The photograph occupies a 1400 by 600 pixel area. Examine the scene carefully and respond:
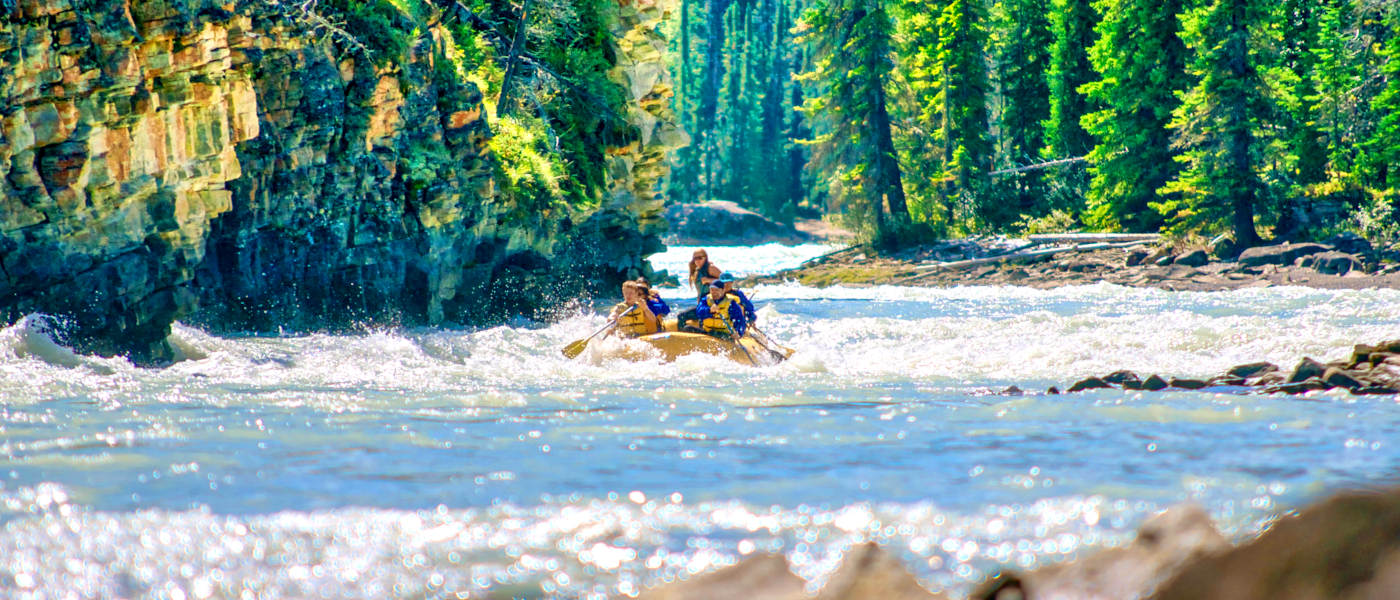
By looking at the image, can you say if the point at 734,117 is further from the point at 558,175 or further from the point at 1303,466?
the point at 1303,466

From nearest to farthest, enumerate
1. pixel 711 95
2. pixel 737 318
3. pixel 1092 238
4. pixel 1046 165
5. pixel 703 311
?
pixel 703 311
pixel 737 318
pixel 1092 238
pixel 1046 165
pixel 711 95

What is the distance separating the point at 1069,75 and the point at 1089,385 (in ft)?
103

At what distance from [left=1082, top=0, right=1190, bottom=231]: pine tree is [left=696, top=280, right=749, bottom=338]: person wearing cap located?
21.6m

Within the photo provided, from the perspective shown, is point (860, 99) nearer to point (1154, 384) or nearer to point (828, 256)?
point (828, 256)

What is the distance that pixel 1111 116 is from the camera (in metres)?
32.6

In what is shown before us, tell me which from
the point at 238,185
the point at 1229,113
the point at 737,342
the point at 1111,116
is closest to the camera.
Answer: the point at 737,342

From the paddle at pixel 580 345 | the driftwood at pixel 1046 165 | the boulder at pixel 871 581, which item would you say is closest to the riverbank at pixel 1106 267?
the driftwood at pixel 1046 165

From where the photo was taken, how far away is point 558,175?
21469 millimetres

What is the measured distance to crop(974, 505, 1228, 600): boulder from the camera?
362 centimetres

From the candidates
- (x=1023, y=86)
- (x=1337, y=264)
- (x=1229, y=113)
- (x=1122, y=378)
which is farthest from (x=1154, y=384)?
(x=1023, y=86)

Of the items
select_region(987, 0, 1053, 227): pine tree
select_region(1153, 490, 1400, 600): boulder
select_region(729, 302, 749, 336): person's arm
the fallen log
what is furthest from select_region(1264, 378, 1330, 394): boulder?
select_region(987, 0, 1053, 227): pine tree

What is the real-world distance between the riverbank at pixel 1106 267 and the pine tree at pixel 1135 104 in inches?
92.3

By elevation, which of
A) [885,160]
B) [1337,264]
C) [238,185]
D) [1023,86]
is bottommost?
[1337,264]

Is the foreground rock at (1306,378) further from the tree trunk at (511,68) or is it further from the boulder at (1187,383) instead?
the tree trunk at (511,68)
